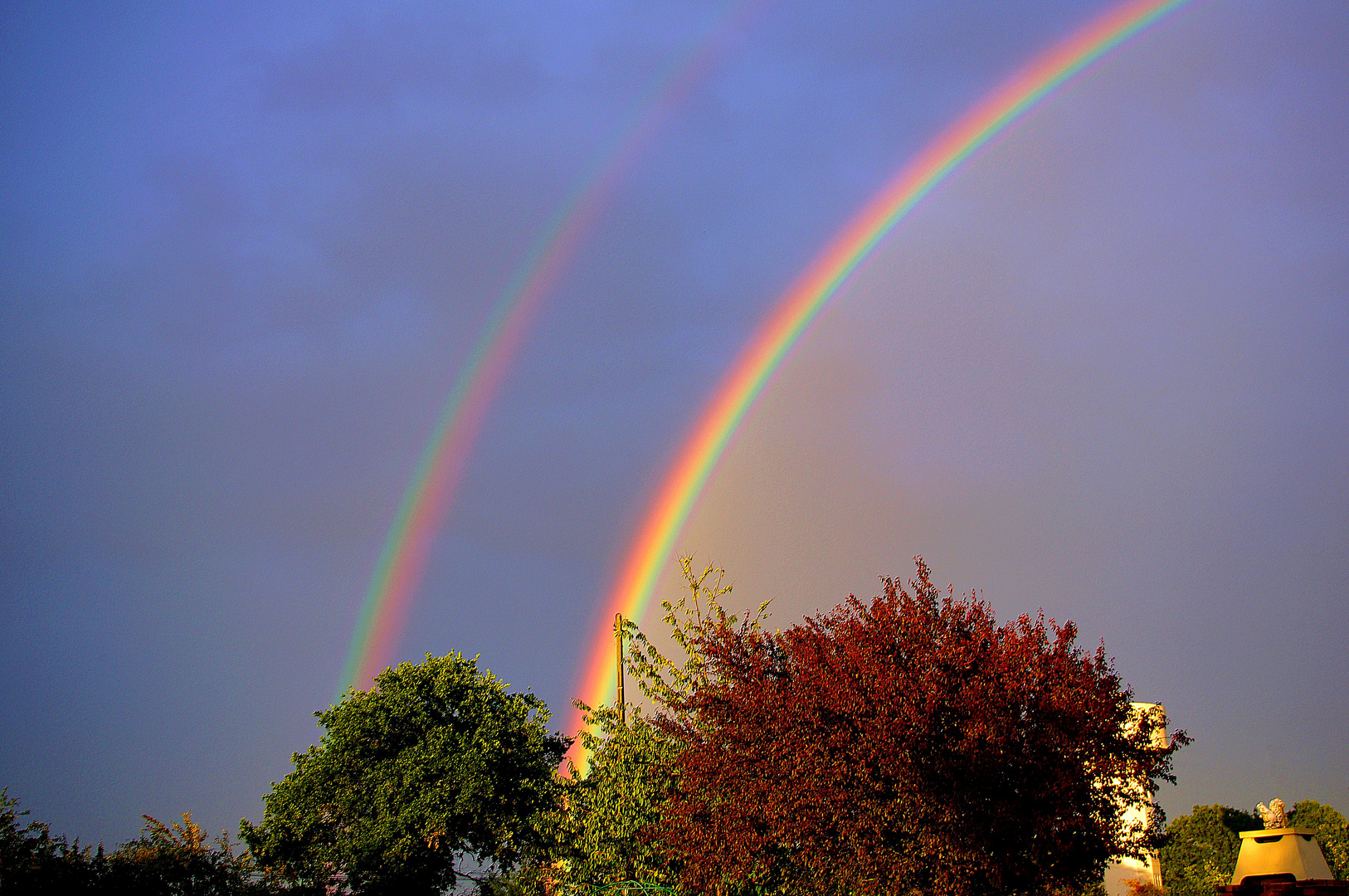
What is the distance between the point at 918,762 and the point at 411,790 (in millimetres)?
24422

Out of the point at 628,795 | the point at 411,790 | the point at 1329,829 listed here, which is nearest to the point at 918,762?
the point at 628,795

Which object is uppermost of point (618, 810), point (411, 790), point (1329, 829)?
point (411, 790)

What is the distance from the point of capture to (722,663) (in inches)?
609

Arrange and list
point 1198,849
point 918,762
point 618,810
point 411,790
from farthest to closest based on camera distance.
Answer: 1. point 1198,849
2. point 411,790
3. point 618,810
4. point 918,762

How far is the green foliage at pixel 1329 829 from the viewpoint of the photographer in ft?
112

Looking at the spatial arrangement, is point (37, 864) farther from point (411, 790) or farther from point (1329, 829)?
point (1329, 829)

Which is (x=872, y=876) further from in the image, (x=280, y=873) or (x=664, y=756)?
(x=280, y=873)

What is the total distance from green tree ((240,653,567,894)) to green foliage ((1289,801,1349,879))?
2618 centimetres

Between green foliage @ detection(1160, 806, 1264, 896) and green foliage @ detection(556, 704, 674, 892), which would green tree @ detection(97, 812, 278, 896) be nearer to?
green foliage @ detection(556, 704, 674, 892)

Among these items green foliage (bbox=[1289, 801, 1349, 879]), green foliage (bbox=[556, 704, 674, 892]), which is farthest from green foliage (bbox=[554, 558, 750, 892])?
green foliage (bbox=[1289, 801, 1349, 879])

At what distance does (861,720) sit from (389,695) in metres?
25.7

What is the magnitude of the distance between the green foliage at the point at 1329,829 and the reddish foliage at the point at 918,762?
86.0ft

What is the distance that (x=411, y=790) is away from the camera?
32812 mm

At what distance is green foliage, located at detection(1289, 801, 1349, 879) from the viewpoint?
112ft
